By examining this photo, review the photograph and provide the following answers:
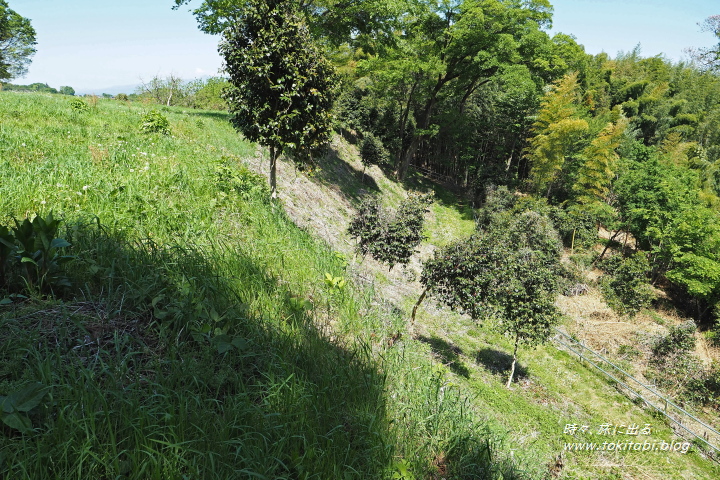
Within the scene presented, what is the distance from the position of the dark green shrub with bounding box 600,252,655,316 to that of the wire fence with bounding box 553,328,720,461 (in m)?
6.45

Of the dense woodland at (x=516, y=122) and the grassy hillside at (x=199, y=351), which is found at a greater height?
the dense woodland at (x=516, y=122)

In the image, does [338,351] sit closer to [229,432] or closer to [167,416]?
[229,432]

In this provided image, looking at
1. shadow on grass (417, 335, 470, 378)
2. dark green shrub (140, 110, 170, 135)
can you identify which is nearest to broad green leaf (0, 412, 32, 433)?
dark green shrub (140, 110, 170, 135)

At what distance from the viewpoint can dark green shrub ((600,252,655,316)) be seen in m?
20.7

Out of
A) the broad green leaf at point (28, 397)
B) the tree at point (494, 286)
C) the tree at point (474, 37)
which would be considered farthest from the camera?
the tree at point (474, 37)

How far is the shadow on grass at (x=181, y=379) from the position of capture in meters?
1.77

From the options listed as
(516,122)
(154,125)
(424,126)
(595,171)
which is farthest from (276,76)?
(516,122)

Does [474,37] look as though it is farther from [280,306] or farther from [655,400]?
[280,306]

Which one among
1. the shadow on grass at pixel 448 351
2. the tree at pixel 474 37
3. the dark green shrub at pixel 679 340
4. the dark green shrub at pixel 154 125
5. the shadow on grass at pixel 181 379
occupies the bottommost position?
the shadow on grass at pixel 448 351

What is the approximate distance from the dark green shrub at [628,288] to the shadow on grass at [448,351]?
1382 centimetres

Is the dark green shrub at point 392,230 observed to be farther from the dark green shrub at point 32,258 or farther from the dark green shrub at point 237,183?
the dark green shrub at point 32,258

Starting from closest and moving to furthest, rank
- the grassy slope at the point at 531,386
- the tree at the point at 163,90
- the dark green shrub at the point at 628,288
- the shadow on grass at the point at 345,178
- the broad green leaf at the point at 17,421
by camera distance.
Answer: the broad green leaf at the point at 17,421, the grassy slope at the point at 531,386, the dark green shrub at the point at 628,288, the shadow on grass at the point at 345,178, the tree at the point at 163,90

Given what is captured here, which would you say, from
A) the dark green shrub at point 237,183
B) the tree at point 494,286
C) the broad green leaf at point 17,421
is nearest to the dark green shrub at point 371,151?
the tree at point 494,286

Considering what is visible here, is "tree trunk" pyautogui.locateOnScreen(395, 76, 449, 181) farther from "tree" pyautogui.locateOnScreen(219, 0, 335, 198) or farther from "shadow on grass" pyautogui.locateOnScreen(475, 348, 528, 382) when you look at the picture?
"tree" pyautogui.locateOnScreen(219, 0, 335, 198)
